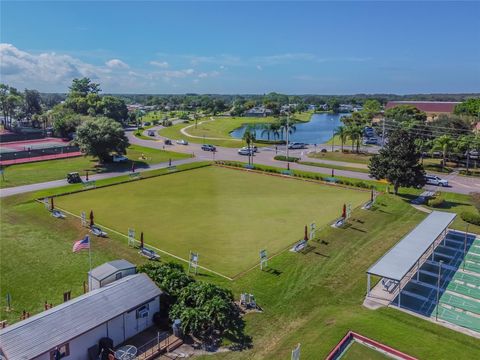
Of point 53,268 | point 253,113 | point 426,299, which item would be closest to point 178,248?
point 53,268

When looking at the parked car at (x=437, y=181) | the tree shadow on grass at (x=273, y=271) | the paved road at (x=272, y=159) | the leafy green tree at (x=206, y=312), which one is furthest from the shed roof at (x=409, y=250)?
the paved road at (x=272, y=159)

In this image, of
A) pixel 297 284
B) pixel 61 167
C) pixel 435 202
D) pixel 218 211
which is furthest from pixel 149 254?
pixel 61 167

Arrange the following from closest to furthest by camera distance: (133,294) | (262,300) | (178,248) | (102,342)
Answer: (102,342), (133,294), (262,300), (178,248)

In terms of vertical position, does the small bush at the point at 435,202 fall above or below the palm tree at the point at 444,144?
below

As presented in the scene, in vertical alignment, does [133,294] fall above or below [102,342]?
above

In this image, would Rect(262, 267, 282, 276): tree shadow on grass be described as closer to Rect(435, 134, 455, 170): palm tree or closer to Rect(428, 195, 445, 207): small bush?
Rect(428, 195, 445, 207): small bush

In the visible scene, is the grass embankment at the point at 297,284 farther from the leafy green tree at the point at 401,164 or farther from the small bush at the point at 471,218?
the leafy green tree at the point at 401,164

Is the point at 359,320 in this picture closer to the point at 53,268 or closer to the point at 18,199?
the point at 53,268
